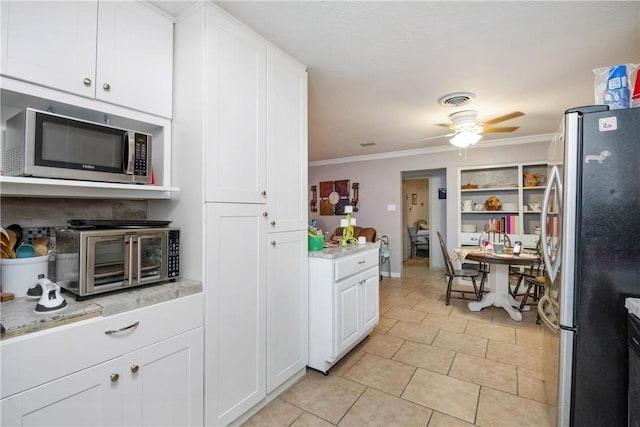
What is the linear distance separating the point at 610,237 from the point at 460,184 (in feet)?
13.0

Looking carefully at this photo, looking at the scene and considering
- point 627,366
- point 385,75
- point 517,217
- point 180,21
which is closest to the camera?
point 627,366

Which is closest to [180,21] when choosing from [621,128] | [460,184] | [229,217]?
[229,217]

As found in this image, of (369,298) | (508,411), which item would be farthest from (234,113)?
(508,411)

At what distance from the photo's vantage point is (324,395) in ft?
6.55

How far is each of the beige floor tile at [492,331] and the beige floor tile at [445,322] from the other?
7 centimetres

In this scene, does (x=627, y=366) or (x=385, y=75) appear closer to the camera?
(x=627, y=366)

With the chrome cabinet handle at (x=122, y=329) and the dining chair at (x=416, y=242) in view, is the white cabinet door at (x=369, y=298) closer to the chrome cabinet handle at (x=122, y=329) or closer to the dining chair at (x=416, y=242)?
the chrome cabinet handle at (x=122, y=329)

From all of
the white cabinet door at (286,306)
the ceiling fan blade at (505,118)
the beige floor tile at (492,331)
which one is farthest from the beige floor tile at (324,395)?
the ceiling fan blade at (505,118)

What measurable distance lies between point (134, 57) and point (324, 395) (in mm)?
2316

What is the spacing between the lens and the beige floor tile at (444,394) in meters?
1.86

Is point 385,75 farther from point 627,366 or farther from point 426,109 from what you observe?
point 627,366

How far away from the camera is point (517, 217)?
4.73 m

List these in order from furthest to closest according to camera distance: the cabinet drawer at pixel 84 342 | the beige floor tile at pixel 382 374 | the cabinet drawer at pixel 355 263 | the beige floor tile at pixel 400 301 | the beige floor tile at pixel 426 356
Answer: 1. the beige floor tile at pixel 400 301
2. the beige floor tile at pixel 426 356
3. the cabinet drawer at pixel 355 263
4. the beige floor tile at pixel 382 374
5. the cabinet drawer at pixel 84 342

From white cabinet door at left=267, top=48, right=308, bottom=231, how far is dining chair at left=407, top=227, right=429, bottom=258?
21.3 ft
